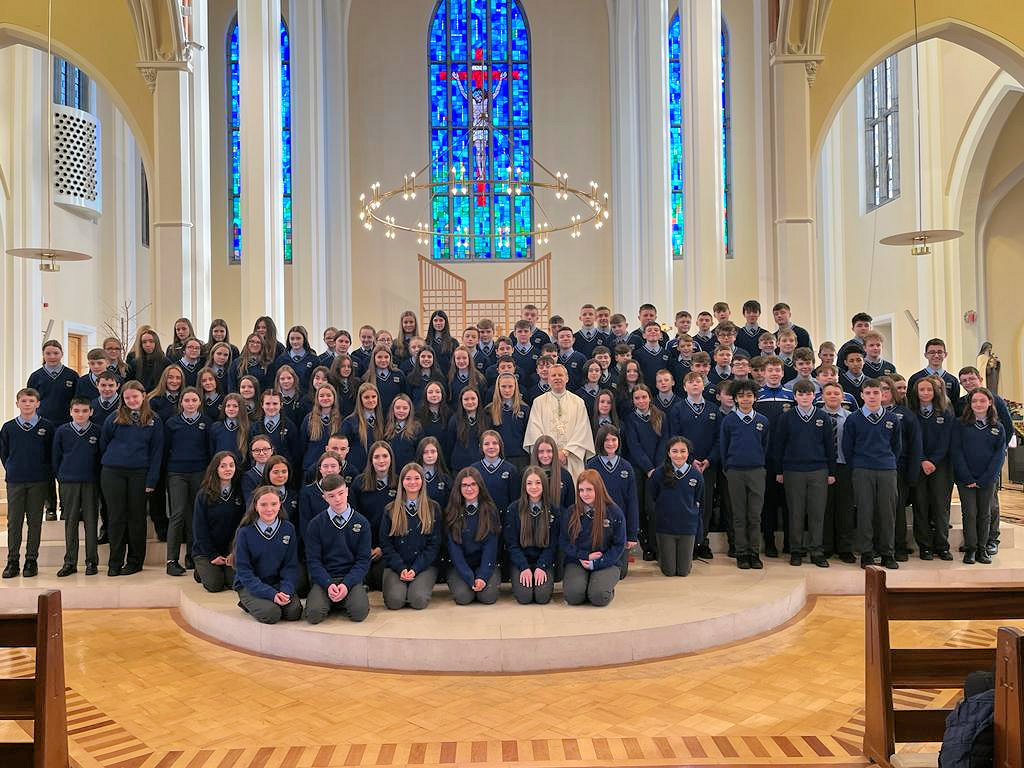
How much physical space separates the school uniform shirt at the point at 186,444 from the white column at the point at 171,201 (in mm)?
3721

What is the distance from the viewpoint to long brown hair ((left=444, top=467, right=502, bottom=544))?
18.5 feet

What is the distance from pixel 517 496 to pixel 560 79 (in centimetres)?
1512

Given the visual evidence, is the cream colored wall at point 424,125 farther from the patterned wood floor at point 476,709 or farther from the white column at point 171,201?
the patterned wood floor at point 476,709

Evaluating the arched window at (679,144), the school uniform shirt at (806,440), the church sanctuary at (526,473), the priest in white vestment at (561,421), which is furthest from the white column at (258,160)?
the arched window at (679,144)

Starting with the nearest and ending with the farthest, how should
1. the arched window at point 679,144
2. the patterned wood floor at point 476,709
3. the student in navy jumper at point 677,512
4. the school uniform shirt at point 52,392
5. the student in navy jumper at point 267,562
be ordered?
the patterned wood floor at point 476,709 → the student in navy jumper at point 267,562 → the student in navy jumper at point 677,512 → the school uniform shirt at point 52,392 → the arched window at point 679,144

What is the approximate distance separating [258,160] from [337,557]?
7.59 m

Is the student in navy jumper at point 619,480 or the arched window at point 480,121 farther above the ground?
the arched window at point 480,121

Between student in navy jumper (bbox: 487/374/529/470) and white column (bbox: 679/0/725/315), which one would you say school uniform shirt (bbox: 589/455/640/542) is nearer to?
student in navy jumper (bbox: 487/374/529/470)

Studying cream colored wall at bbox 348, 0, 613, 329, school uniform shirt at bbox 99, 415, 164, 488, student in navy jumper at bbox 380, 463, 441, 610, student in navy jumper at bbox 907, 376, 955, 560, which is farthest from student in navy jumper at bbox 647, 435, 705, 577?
cream colored wall at bbox 348, 0, 613, 329

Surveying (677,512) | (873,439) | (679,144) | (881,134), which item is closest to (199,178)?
(677,512)

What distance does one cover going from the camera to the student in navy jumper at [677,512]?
6.26 metres

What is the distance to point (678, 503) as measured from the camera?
630 centimetres

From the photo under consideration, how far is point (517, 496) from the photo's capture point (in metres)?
6.05

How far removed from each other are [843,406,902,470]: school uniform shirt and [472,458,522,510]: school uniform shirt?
8.65ft
